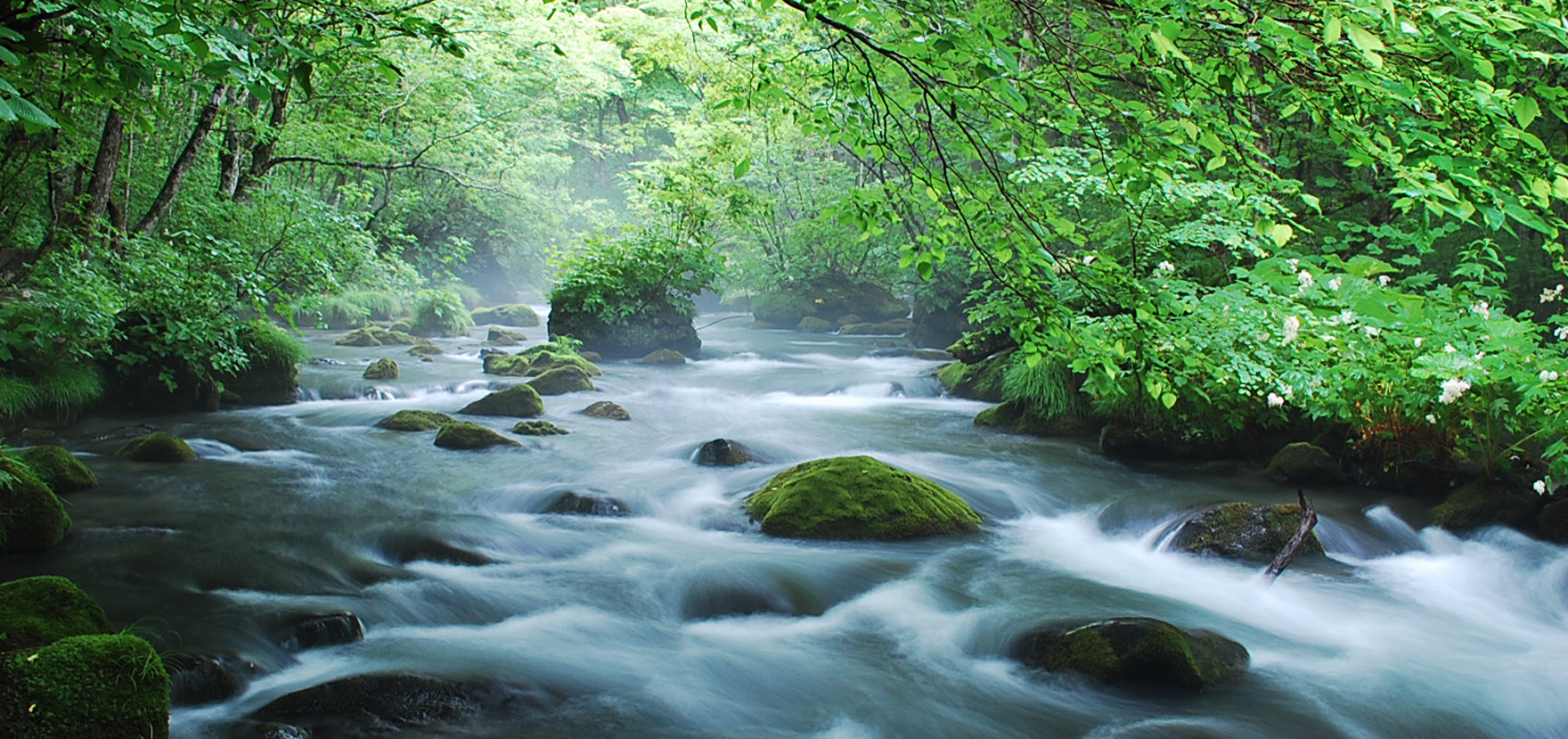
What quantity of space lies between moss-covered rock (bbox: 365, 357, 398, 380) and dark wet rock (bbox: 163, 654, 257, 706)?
10324 millimetres

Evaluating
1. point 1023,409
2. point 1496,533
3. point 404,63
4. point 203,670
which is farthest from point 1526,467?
point 404,63

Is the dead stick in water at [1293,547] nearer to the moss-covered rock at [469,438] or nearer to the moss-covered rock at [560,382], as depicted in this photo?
the moss-covered rock at [469,438]

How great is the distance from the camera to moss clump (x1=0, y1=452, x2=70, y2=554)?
5.31 metres

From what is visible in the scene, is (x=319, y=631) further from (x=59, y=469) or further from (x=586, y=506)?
(x=59, y=469)

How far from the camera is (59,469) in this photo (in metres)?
6.88

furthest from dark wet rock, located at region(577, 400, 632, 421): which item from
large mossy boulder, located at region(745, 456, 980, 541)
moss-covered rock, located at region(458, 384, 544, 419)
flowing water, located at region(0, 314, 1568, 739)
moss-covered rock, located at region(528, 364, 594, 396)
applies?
large mossy boulder, located at region(745, 456, 980, 541)

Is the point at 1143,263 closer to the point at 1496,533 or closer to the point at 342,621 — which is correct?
the point at 1496,533

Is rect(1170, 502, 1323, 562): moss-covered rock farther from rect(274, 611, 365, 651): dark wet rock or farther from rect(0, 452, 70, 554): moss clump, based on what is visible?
rect(0, 452, 70, 554): moss clump

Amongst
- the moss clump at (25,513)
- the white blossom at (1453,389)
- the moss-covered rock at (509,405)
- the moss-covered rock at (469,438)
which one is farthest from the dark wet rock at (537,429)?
the white blossom at (1453,389)

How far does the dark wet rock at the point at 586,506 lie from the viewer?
7.59 m

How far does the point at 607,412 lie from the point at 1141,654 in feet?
28.8

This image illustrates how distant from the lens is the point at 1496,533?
6527mm

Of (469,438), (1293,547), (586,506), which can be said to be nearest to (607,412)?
(469,438)

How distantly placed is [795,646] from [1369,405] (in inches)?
224
